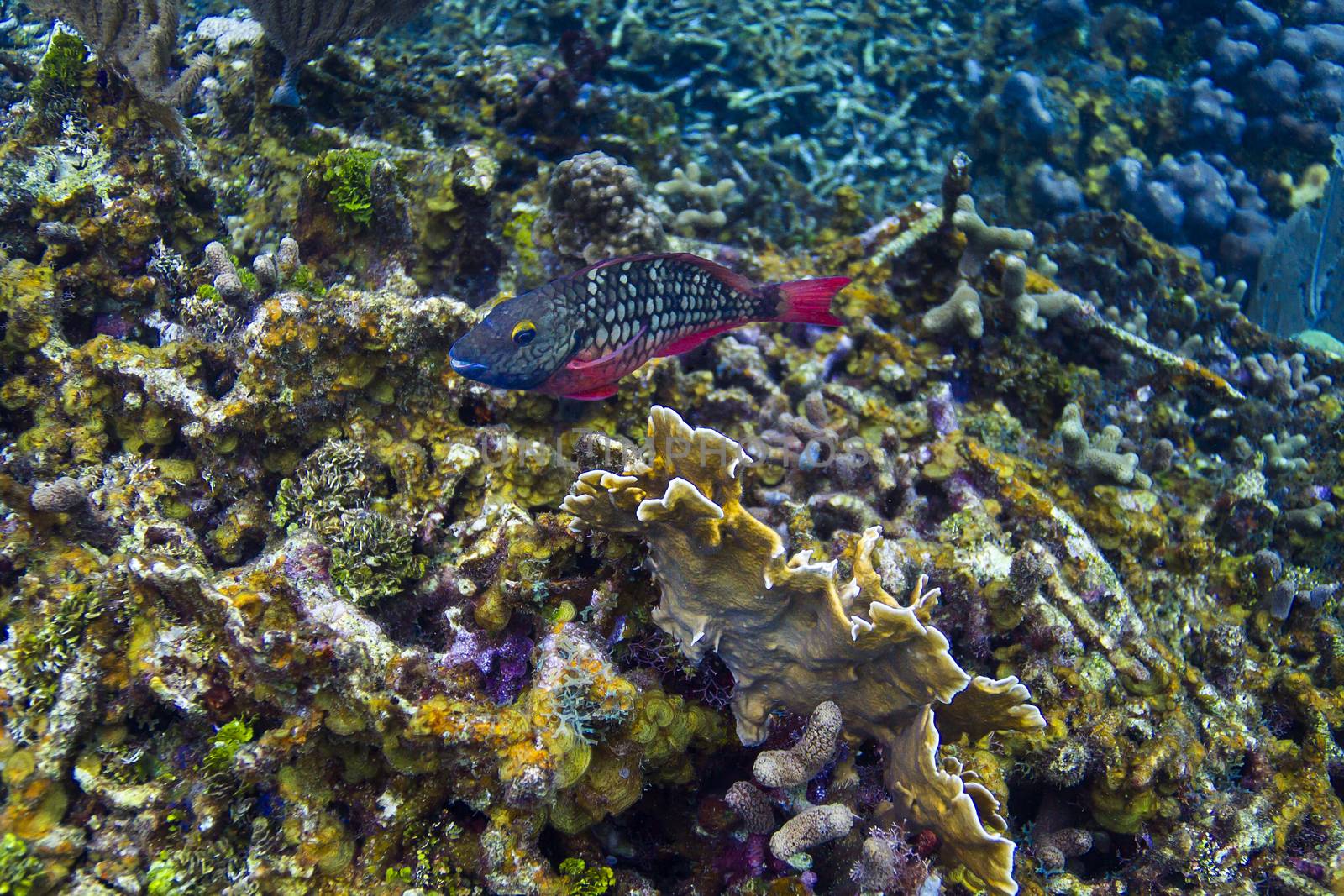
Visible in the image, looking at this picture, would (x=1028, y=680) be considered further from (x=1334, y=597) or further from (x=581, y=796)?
(x=1334, y=597)

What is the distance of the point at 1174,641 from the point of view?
12.9 feet

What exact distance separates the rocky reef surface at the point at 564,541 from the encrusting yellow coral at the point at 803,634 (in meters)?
0.02

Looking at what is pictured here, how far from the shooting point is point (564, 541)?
2.81 metres

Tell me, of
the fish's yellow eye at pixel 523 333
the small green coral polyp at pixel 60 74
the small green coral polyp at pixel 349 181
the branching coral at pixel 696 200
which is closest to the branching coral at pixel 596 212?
the small green coral polyp at pixel 349 181

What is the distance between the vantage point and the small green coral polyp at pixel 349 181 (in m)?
3.98

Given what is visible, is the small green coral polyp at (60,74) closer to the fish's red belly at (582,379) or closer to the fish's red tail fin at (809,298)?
the fish's red belly at (582,379)

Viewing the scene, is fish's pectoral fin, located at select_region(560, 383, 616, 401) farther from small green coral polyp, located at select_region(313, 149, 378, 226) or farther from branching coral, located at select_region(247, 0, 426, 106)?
branching coral, located at select_region(247, 0, 426, 106)

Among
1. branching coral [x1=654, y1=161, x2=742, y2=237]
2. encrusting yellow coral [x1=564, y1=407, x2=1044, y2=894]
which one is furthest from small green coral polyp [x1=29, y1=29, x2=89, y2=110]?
encrusting yellow coral [x1=564, y1=407, x2=1044, y2=894]

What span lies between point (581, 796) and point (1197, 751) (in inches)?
116

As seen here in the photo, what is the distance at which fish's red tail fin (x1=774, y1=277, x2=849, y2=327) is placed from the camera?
3.42 meters

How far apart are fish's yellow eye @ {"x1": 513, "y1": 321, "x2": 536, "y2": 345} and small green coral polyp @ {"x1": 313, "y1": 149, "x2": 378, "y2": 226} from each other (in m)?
1.89

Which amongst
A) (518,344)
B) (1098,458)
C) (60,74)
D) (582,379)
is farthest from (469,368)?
(1098,458)

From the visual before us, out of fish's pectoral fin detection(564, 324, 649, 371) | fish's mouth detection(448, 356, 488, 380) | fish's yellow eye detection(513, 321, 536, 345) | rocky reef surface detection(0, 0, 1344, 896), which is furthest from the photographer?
fish's pectoral fin detection(564, 324, 649, 371)

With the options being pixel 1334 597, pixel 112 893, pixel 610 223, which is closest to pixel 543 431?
pixel 610 223
